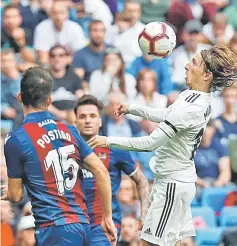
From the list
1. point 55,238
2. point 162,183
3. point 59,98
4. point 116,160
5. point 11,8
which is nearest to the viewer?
point 55,238

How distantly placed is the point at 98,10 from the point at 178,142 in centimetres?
796

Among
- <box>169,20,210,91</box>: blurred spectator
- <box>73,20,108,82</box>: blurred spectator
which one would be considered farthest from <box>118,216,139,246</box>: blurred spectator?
<box>169,20,210,91</box>: blurred spectator

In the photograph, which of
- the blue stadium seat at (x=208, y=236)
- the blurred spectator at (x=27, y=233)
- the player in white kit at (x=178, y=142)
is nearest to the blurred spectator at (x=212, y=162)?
the blue stadium seat at (x=208, y=236)

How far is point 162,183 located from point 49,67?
5.59m

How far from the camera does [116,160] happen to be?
9.07m

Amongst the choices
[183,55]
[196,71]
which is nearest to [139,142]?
[196,71]

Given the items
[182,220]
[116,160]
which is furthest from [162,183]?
[116,160]

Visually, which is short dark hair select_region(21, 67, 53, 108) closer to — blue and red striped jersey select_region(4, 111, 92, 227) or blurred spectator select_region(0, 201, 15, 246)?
blue and red striped jersey select_region(4, 111, 92, 227)

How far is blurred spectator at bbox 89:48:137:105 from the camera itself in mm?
13812

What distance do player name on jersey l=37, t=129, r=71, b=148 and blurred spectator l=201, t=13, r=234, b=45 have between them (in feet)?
30.9

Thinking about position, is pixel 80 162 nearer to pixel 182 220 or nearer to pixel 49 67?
pixel 182 220

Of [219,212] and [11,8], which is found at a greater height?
[11,8]

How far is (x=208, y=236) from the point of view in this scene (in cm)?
1235

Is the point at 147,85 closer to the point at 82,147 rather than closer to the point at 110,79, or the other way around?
the point at 110,79
